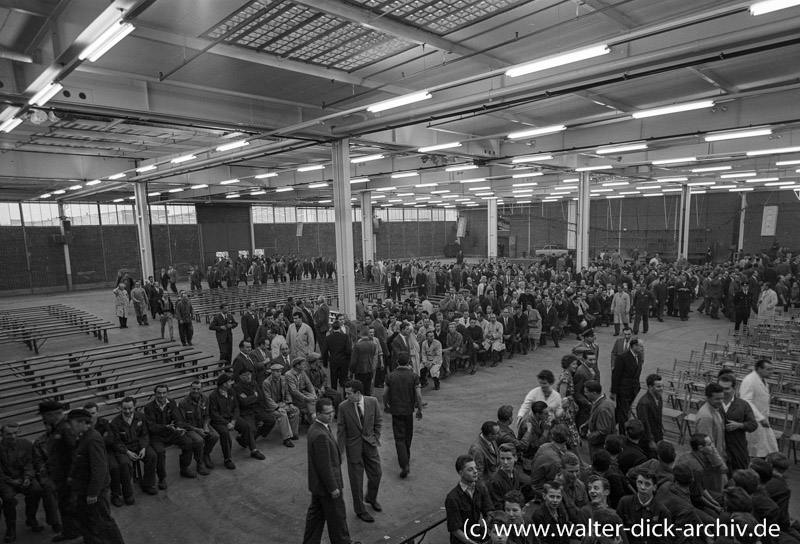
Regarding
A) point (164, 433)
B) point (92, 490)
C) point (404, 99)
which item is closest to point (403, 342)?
point (164, 433)

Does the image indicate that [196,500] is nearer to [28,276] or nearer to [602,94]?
[602,94]

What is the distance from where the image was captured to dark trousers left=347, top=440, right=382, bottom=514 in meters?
5.16

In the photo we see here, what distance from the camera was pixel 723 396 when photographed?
5.07 m

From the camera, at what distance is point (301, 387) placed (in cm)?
745

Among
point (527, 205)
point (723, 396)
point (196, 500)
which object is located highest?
point (527, 205)

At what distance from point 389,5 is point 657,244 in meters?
33.1

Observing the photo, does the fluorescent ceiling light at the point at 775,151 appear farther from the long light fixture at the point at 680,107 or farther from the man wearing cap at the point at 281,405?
the man wearing cap at the point at 281,405

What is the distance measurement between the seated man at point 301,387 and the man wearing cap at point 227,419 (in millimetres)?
Answer: 833

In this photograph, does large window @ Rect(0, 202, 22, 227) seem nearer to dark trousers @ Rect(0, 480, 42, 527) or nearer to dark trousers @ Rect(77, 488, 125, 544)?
dark trousers @ Rect(0, 480, 42, 527)

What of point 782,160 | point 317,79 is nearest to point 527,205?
point 782,160

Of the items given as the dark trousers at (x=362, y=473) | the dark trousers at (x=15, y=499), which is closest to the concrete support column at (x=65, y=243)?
the dark trousers at (x=15, y=499)

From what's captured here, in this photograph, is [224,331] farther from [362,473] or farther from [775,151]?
[775,151]

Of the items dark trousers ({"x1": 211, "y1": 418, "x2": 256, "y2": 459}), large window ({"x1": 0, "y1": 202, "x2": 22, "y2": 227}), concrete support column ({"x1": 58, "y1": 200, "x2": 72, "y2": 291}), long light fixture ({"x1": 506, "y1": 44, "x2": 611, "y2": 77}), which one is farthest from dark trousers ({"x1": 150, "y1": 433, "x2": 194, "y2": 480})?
large window ({"x1": 0, "y1": 202, "x2": 22, "y2": 227})

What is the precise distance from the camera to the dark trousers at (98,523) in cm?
454
